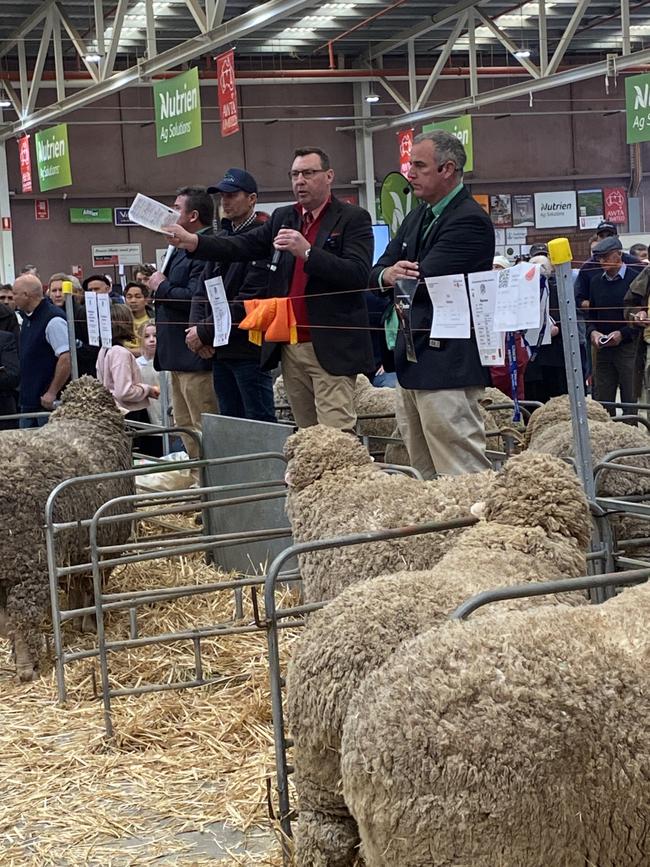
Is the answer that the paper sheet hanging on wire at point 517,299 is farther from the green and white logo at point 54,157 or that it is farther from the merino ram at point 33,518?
the green and white logo at point 54,157

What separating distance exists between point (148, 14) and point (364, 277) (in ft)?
23.3

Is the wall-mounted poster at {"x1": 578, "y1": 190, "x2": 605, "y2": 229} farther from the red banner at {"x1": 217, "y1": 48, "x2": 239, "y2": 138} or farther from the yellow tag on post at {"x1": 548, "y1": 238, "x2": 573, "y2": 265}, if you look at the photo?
the yellow tag on post at {"x1": 548, "y1": 238, "x2": 573, "y2": 265}

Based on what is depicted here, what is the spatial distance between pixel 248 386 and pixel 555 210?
15.6 meters

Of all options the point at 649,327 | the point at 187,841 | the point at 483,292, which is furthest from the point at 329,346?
the point at 649,327

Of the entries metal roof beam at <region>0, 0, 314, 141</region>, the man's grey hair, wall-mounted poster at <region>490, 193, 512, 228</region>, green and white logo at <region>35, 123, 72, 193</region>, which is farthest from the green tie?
wall-mounted poster at <region>490, 193, 512, 228</region>

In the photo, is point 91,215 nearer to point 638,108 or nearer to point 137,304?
point 137,304

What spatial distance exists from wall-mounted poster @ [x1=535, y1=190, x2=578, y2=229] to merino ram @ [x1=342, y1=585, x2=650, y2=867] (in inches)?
764

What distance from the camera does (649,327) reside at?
373 inches

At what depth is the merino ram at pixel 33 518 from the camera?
15.9 feet

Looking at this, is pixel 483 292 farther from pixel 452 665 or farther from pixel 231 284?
pixel 452 665

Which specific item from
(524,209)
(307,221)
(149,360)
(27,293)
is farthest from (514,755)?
(524,209)

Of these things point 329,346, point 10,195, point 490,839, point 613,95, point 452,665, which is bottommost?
point 490,839

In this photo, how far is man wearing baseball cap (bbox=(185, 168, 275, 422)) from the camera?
239 inches

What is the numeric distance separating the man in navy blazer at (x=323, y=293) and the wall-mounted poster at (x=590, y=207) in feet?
53.0
